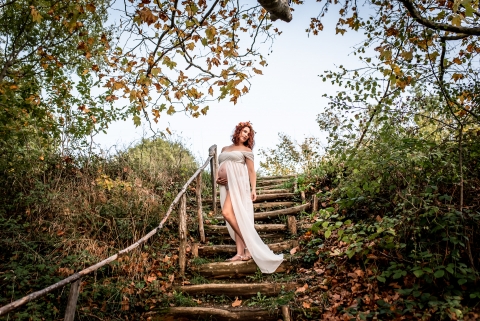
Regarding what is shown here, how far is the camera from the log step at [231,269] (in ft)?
16.2

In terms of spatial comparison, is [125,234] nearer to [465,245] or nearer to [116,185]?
[116,185]

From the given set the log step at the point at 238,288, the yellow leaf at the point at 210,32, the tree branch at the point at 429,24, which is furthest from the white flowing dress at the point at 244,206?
the tree branch at the point at 429,24

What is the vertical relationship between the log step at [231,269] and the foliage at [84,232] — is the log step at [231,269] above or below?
below

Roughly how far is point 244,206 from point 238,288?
1.22m

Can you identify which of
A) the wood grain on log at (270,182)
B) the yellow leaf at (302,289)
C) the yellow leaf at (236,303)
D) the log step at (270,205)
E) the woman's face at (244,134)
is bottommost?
the yellow leaf at (236,303)

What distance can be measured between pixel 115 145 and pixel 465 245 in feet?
23.4

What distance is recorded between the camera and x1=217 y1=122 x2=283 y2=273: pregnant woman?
193 inches

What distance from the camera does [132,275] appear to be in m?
4.64

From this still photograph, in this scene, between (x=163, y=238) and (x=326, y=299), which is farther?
(x=163, y=238)

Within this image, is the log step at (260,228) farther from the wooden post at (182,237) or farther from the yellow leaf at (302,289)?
the yellow leaf at (302,289)

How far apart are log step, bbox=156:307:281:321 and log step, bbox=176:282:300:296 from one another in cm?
35

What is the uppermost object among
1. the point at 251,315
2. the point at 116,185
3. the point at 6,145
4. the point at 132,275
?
the point at 6,145

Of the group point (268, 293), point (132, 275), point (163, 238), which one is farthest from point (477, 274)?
point (163, 238)

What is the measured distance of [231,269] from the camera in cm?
499
